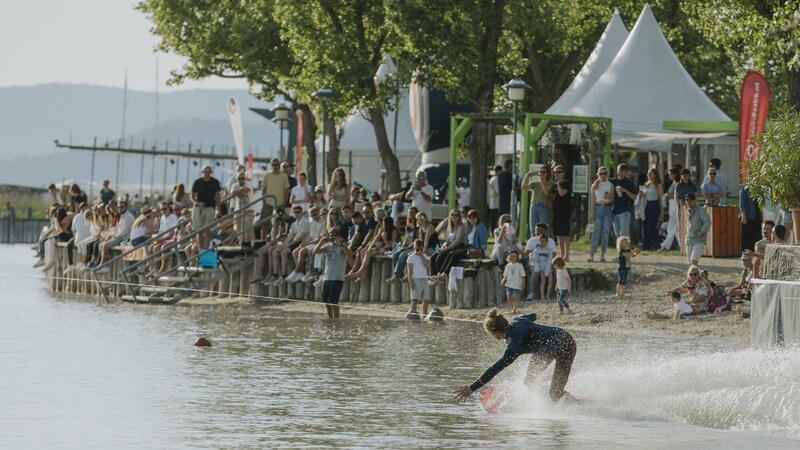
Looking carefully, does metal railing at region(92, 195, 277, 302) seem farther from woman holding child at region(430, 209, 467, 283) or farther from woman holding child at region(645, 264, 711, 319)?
woman holding child at region(645, 264, 711, 319)

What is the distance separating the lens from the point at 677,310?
25.4 meters

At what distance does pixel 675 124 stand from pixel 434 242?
7789 mm

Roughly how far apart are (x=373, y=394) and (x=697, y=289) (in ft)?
27.7

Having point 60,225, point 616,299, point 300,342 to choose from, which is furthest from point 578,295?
point 60,225

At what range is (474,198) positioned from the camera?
1491 inches

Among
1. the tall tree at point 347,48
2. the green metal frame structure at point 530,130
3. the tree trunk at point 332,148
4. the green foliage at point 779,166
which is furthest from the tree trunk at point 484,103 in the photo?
the green foliage at point 779,166

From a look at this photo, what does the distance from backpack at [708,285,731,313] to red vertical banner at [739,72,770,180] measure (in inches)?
169

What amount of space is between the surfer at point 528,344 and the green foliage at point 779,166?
5.81 m

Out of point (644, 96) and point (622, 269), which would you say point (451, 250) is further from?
point (644, 96)

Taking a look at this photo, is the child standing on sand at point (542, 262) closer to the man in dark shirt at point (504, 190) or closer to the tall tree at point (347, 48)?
the man in dark shirt at point (504, 190)

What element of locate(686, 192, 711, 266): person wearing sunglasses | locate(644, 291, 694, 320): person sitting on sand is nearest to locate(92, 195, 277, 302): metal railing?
locate(686, 192, 711, 266): person wearing sunglasses

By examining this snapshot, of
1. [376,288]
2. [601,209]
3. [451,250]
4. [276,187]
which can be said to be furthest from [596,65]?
[451,250]

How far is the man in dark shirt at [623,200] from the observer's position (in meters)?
30.3

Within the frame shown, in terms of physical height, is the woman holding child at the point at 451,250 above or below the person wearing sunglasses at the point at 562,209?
below
